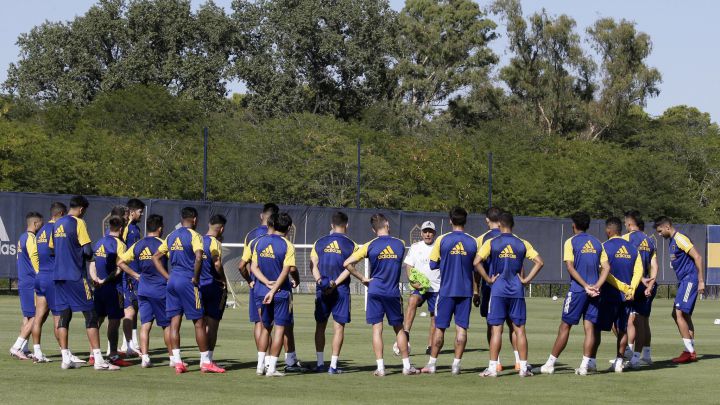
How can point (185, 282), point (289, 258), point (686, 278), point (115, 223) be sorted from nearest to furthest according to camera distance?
point (289, 258) → point (185, 282) → point (115, 223) → point (686, 278)

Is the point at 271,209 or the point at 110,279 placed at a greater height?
the point at 271,209

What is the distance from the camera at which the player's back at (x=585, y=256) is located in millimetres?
15352

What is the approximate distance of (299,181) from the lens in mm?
51250

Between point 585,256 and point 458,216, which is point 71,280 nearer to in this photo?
point 458,216

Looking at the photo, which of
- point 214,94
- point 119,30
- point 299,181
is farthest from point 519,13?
point 299,181

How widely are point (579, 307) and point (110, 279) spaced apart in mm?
5707

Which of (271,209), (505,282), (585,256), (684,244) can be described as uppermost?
(271,209)

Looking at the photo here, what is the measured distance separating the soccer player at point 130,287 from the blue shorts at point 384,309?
11.7 feet

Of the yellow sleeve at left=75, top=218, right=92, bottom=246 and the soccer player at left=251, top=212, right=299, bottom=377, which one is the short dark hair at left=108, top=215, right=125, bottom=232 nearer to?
the yellow sleeve at left=75, top=218, right=92, bottom=246

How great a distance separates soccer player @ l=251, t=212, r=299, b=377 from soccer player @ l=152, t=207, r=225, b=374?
0.70m

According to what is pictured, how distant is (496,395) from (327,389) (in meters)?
1.79

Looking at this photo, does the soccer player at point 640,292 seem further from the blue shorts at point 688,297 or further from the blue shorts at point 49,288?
the blue shorts at point 49,288

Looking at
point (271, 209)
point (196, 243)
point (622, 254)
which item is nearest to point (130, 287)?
point (196, 243)

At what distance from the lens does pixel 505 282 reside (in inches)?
590
